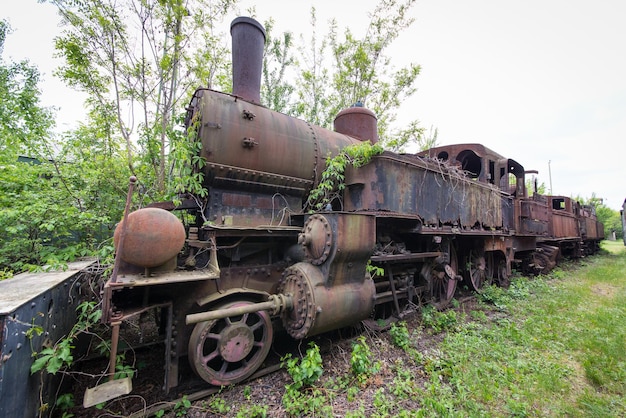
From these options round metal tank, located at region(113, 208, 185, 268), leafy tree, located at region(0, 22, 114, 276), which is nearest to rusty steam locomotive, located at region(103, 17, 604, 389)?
round metal tank, located at region(113, 208, 185, 268)

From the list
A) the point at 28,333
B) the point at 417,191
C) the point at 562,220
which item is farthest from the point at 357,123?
the point at 562,220

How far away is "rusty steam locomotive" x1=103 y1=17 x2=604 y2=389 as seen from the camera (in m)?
2.53

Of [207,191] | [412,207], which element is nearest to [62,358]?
[207,191]

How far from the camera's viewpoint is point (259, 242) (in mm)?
3398

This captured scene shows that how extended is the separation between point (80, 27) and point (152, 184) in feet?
10.6

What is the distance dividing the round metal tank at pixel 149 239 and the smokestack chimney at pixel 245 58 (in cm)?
209

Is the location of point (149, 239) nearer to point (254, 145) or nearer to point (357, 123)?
point (254, 145)

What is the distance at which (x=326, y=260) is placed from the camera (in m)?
3.09

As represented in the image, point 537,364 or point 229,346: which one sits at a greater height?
point 229,346

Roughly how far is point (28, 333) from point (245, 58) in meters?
3.60

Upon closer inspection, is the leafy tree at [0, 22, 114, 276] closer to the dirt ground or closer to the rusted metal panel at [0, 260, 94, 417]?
the rusted metal panel at [0, 260, 94, 417]

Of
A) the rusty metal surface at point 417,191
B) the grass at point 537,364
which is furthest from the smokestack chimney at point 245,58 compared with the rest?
the grass at point 537,364

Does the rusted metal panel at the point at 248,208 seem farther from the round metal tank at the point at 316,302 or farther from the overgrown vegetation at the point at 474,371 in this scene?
the overgrown vegetation at the point at 474,371

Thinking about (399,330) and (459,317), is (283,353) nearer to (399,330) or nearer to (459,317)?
(399,330)
